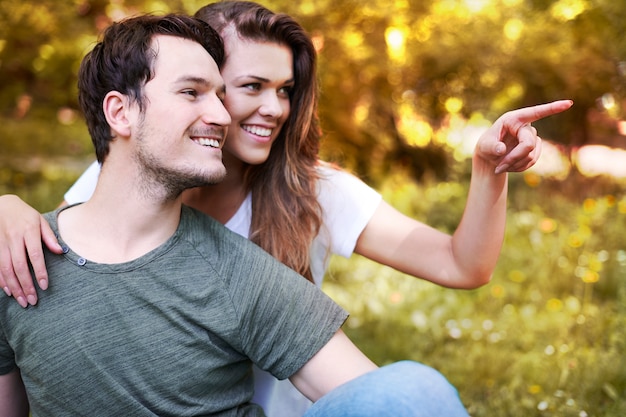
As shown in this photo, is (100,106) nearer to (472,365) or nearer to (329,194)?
(329,194)

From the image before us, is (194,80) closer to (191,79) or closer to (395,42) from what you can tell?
(191,79)

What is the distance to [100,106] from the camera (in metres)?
1.95

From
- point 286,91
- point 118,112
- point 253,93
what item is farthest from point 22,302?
point 286,91

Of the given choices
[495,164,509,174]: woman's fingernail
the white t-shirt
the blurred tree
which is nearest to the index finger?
[495,164,509,174]: woman's fingernail

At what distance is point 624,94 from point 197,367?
275 centimetres

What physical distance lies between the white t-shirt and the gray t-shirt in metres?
0.49

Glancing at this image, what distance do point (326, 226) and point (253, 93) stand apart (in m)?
0.51

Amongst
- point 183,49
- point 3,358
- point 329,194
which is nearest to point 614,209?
point 329,194

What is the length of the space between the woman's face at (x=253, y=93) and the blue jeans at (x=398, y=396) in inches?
39.4

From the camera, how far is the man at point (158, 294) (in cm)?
171

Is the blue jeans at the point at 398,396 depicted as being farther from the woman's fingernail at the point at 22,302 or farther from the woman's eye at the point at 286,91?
the woman's eye at the point at 286,91

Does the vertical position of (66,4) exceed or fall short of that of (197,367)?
it exceeds it

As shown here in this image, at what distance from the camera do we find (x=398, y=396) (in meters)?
1.37

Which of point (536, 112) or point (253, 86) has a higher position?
point (253, 86)
